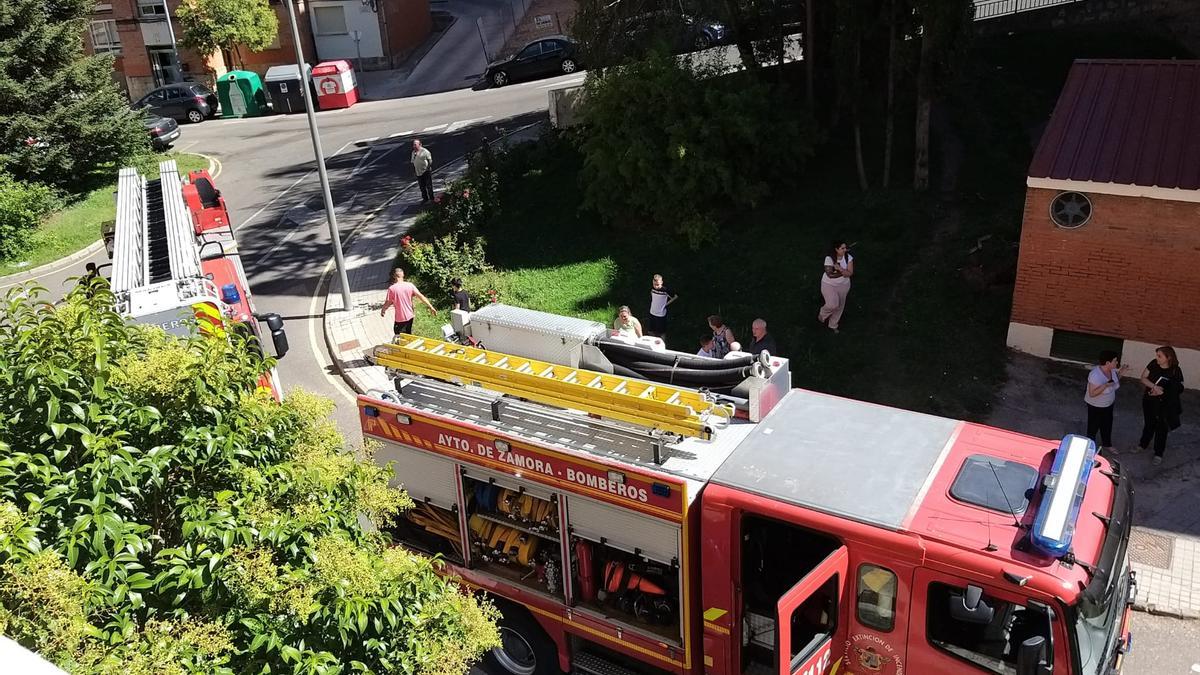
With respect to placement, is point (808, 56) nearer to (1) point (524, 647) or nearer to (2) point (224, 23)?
(1) point (524, 647)

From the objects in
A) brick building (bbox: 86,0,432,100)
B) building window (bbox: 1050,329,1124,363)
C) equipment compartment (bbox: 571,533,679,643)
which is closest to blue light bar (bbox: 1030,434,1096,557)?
equipment compartment (bbox: 571,533,679,643)

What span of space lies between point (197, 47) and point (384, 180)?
1630 centimetres

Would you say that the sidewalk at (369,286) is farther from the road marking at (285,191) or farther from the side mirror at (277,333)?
the road marking at (285,191)

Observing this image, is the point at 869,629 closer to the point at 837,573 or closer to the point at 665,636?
the point at 837,573

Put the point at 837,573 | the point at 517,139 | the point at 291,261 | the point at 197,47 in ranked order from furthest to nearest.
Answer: the point at 197,47
the point at 517,139
the point at 291,261
the point at 837,573

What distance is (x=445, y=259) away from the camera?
746 inches

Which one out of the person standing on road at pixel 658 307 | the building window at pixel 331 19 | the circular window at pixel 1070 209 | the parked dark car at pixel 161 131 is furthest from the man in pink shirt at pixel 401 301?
the building window at pixel 331 19

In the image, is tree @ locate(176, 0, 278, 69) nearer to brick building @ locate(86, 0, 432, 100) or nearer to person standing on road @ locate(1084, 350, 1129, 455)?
brick building @ locate(86, 0, 432, 100)

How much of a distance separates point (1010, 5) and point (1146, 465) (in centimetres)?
1465

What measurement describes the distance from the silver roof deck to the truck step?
203cm

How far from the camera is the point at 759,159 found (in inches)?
728

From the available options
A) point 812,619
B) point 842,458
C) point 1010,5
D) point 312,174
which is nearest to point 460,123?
point 312,174

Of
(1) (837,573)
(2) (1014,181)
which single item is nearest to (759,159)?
(2) (1014,181)

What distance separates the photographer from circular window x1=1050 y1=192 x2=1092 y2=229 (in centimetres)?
1337
